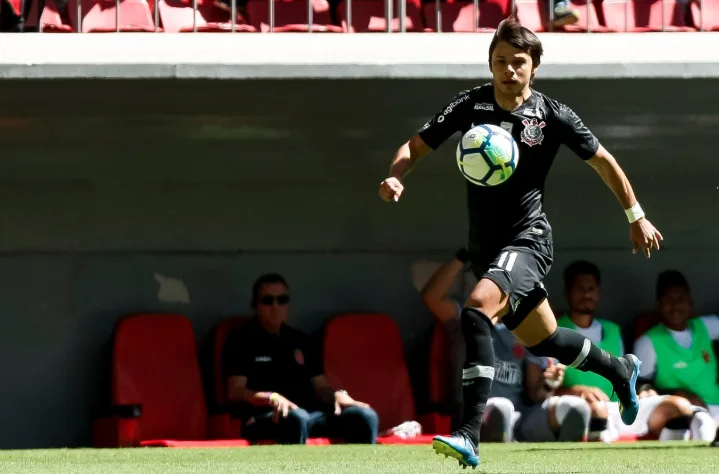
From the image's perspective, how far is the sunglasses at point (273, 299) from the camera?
32.4 feet

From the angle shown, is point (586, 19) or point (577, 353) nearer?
point (577, 353)

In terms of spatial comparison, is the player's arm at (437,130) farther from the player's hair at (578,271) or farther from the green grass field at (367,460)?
the player's hair at (578,271)

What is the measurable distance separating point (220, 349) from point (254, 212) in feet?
4.03

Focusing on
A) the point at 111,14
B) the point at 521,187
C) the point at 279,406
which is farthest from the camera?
the point at 111,14

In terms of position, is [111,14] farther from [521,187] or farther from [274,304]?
[521,187]

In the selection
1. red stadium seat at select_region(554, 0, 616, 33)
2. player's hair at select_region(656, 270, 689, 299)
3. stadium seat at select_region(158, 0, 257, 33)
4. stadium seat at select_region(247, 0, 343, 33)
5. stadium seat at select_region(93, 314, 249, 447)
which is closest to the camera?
stadium seat at select_region(158, 0, 257, 33)

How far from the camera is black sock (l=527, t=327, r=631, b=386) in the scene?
6.55 meters

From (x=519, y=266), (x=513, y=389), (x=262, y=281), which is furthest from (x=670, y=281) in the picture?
(x=519, y=266)

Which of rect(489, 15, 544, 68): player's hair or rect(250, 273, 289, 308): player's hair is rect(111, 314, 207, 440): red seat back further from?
rect(489, 15, 544, 68): player's hair

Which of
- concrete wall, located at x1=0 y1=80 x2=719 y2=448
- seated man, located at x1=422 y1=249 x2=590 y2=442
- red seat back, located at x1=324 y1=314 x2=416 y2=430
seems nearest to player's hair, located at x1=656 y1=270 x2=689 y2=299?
concrete wall, located at x1=0 y1=80 x2=719 y2=448

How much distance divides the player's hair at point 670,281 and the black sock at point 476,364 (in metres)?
4.81

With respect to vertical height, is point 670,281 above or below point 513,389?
above

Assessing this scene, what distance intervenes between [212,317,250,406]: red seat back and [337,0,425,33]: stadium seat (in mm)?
2253

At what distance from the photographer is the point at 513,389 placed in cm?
1005
